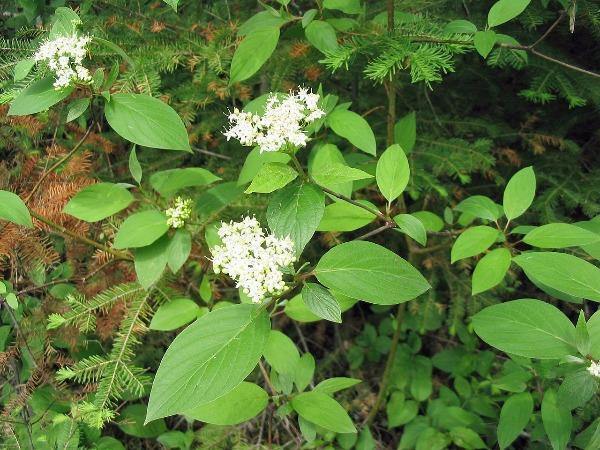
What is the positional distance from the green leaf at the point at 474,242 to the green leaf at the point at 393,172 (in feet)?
0.82

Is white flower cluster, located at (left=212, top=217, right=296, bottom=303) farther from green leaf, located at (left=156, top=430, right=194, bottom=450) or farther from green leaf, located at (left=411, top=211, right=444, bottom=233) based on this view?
green leaf, located at (left=156, top=430, right=194, bottom=450)

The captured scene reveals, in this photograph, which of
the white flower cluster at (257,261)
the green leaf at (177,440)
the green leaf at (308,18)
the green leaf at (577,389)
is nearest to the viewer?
the white flower cluster at (257,261)

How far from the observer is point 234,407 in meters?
1.31

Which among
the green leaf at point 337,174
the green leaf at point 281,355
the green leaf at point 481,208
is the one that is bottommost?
the green leaf at point 281,355

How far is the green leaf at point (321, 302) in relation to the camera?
1016 millimetres

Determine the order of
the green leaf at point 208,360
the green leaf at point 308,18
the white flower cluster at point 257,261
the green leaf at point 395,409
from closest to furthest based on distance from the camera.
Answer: the green leaf at point 208,360
the white flower cluster at point 257,261
the green leaf at point 308,18
the green leaf at point 395,409

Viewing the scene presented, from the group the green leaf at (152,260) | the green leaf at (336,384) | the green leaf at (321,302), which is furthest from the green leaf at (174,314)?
the green leaf at (321,302)

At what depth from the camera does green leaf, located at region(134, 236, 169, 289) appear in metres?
1.42

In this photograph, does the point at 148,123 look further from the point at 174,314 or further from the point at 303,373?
the point at 303,373

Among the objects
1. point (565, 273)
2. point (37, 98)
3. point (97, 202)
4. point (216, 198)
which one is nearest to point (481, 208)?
point (565, 273)

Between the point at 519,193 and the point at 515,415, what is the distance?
0.66 m

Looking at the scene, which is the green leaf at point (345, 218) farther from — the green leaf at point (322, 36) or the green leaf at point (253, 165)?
the green leaf at point (322, 36)

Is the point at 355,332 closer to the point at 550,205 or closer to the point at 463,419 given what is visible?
the point at 463,419

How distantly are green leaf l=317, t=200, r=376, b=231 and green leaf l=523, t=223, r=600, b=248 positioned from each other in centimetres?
45
